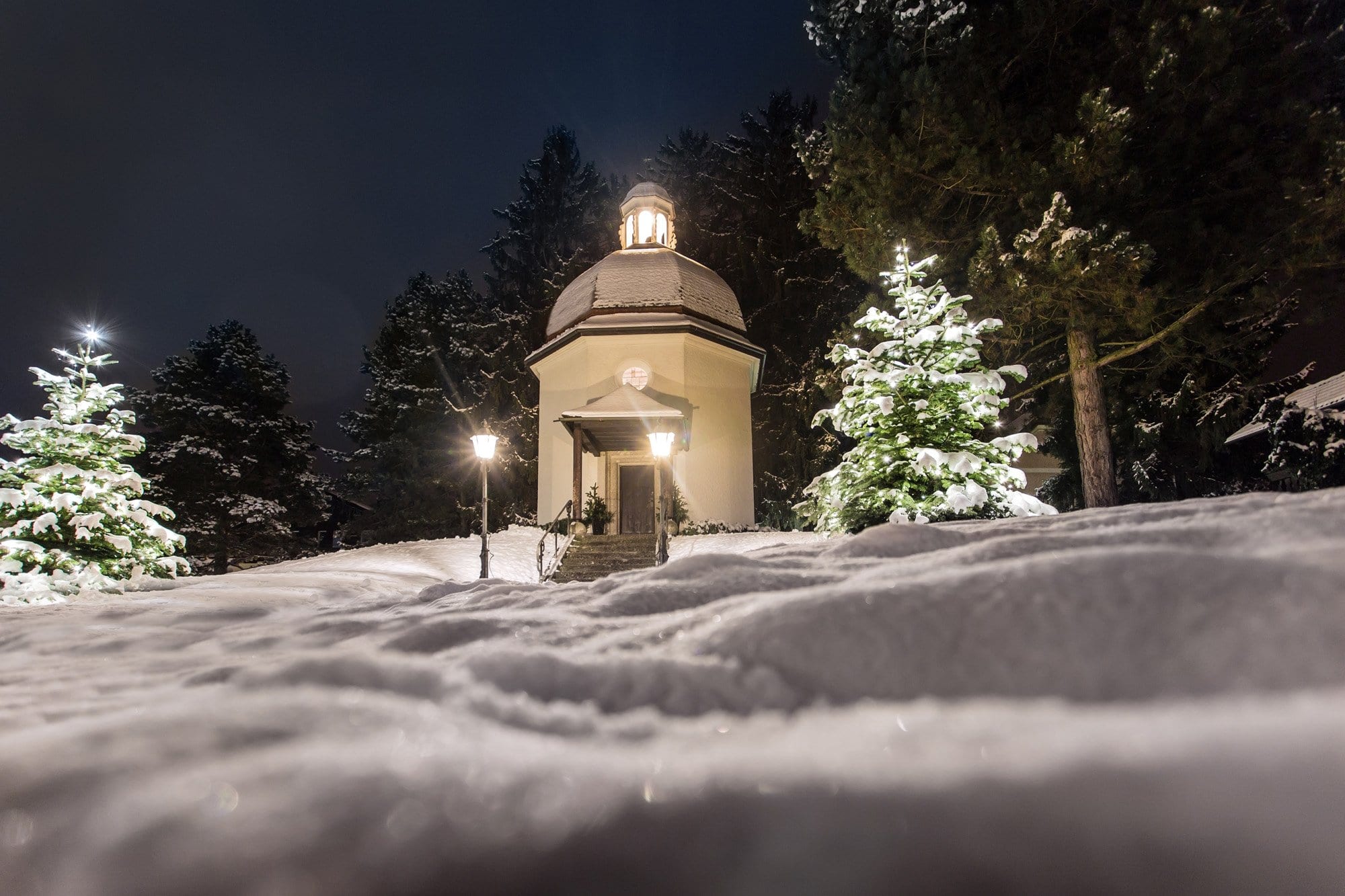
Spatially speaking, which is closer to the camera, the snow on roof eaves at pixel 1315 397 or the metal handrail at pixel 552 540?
the snow on roof eaves at pixel 1315 397

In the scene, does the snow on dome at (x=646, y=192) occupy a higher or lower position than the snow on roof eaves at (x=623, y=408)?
higher

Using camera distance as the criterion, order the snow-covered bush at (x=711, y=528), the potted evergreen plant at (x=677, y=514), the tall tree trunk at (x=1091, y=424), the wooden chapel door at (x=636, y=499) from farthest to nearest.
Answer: the wooden chapel door at (x=636, y=499) → the snow-covered bush at (x=711, y=528) → the potted evergreen plant at (x=677, y=514) → the tall tree trunk at (x=1091, y=424)

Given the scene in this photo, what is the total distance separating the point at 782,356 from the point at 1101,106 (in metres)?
15.9

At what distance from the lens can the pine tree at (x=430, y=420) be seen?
27.2m

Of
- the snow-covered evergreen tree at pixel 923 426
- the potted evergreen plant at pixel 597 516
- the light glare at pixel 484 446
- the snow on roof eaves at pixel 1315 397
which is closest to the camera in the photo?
the snow-covered evergreen tree at pixel 923 426

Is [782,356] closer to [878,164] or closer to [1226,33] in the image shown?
[878,164]

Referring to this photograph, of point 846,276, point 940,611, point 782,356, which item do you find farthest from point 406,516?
point 940,611

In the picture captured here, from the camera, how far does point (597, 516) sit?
1557cm

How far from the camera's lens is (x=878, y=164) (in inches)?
428

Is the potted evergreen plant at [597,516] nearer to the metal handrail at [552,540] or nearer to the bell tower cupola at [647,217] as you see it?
the metal handrail at [552,540]

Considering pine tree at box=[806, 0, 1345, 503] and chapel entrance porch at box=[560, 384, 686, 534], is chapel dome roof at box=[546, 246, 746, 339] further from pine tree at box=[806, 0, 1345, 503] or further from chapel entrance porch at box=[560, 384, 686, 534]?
pine tree at box=[806, 0, 1345, 503]

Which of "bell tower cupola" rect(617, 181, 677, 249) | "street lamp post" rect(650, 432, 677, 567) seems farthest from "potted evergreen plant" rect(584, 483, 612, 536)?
"bell tower cupola" rect(617, 181, 677, 249)

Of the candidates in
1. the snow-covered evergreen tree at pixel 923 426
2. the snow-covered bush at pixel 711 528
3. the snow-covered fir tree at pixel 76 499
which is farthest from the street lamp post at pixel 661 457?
the snow-covered fir tree at pixel 76 499

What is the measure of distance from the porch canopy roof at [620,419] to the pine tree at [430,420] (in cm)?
1140
